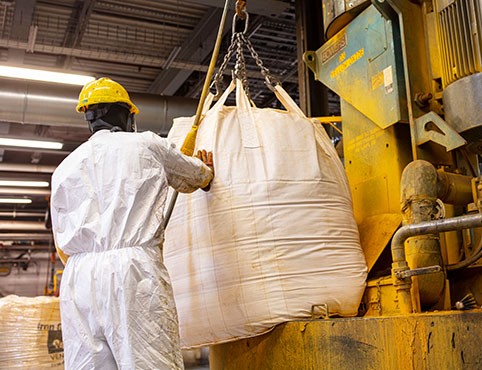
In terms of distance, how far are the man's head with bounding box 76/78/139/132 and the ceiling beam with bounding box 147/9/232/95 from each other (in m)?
4.51

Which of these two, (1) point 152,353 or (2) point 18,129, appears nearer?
(1) point 152,353

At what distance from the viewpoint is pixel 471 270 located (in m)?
2.77

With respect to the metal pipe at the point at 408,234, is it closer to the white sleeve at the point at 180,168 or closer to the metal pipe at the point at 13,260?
the white sleeve at the point at 180,168

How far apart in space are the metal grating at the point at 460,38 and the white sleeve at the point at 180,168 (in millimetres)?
1296

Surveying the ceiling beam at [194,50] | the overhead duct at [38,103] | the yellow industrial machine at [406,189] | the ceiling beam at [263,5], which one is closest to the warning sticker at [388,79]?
the yellow industrial machine at [406,189]

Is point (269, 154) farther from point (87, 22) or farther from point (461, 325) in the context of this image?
point (87, 22)

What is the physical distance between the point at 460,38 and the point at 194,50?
577 centimetres

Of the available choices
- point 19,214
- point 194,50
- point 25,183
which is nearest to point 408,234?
point 194,50

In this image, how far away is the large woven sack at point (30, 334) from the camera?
6.56 meters

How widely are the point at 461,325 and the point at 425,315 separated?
0.15 metres

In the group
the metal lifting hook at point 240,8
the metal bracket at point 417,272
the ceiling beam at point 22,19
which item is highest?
the ceiling beam at point 22,19

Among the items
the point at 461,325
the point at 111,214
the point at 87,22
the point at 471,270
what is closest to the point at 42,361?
the point at 87,22

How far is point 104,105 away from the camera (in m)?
2.79

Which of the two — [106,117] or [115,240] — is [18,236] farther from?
[115,240]
